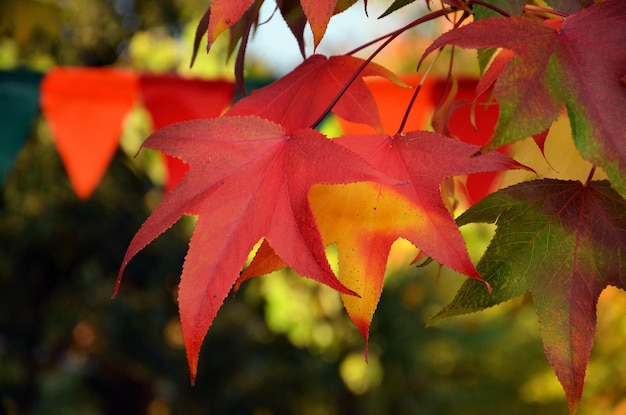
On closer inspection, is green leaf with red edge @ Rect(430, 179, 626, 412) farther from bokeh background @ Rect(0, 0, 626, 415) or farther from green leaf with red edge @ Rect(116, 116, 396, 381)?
bokeh background @ Rect(0, 0, 626, 415)

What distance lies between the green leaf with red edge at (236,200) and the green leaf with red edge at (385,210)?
24mm

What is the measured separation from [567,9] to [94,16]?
2.53 metres

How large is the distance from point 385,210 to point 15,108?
4.66 feet

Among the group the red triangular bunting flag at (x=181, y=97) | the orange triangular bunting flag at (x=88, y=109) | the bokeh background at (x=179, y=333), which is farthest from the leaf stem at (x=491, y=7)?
the bokeh background at (x=179, y=333)

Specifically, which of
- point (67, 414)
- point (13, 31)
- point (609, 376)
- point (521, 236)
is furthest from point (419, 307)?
point (521, 236)

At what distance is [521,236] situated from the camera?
36 cm

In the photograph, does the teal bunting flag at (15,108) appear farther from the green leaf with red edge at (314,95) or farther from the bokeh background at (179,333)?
the green leaf with red edge at (314,95)

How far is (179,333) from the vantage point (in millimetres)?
2393

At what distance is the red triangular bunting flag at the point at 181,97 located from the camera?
1506mm

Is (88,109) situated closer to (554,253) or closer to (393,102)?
(393,102)

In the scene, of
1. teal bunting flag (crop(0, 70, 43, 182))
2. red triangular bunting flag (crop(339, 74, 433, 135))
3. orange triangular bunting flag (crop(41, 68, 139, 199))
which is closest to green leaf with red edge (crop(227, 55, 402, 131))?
red triangular bunting flag (crop(339, 74, 433, 135))

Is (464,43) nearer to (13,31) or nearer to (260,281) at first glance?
(13,31)

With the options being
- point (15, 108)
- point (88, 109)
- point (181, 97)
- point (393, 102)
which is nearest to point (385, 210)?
point (393, 102)

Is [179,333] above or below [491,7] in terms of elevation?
below
